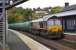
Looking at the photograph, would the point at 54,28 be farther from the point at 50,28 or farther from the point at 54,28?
the point at 50,28

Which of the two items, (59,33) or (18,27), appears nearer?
(59,33)

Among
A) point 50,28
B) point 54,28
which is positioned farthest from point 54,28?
point 50,28

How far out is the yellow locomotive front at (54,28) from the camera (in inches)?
1368

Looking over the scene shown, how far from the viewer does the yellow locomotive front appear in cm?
3475

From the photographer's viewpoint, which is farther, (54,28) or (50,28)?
(54,28)

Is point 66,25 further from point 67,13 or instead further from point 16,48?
point 16,48

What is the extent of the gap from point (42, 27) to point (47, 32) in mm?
3523

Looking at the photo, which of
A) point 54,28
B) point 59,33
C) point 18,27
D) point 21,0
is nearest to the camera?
point 21,0

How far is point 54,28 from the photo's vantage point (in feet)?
121

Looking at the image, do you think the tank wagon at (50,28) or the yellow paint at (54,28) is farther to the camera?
the yellow paint at (54,28)

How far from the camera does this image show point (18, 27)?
169 feet

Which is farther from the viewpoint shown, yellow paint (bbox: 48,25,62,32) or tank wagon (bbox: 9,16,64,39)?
yellow paint (bbox: 48,25,62,32)

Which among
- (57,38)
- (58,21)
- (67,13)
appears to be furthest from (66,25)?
(57,38)

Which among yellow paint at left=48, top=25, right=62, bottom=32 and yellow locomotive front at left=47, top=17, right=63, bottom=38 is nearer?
yellow locomotive front at left=47, top=17, right=63, bottom=38
